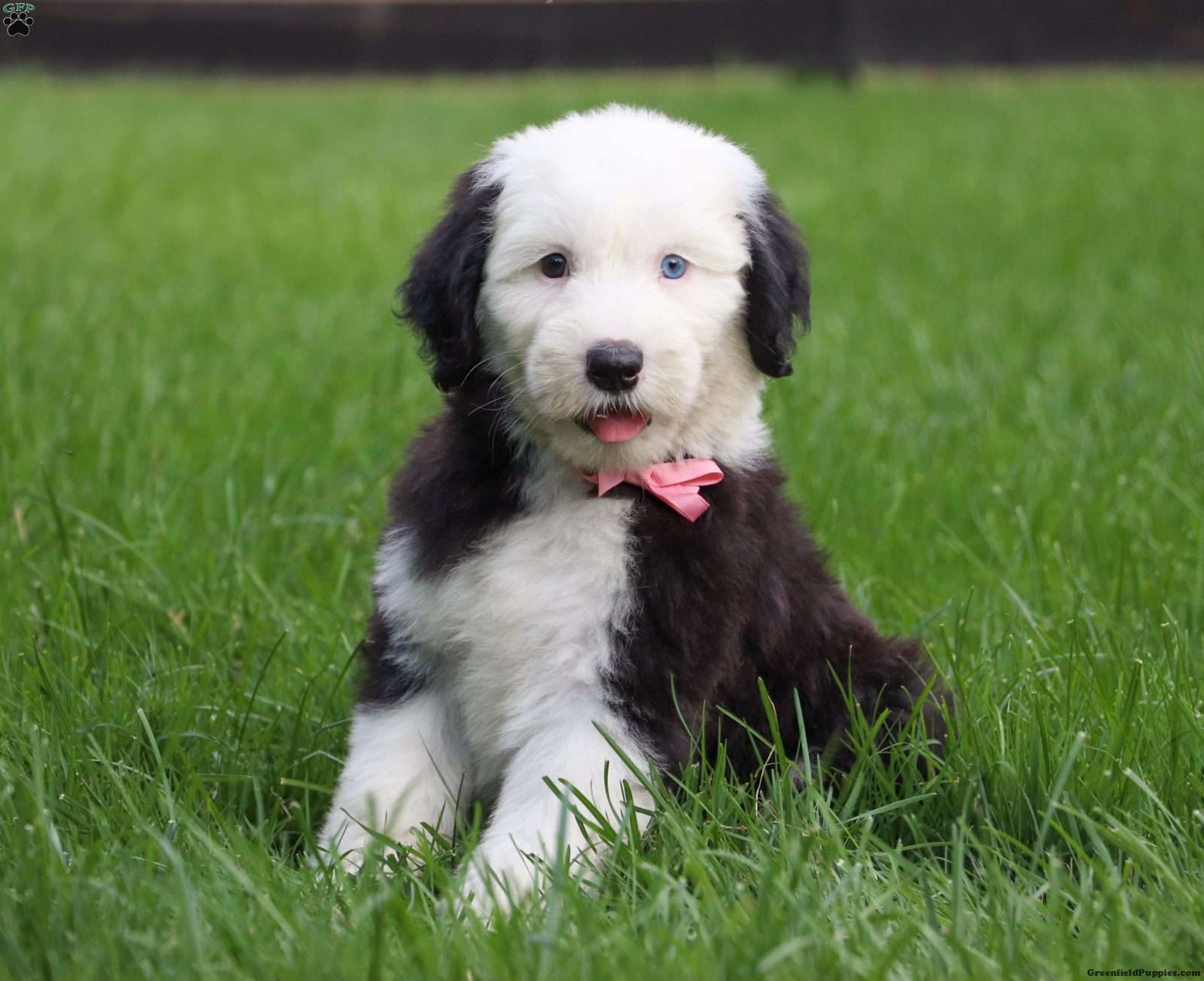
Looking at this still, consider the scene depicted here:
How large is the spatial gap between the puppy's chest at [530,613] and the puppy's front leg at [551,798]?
→ 2.3 inches

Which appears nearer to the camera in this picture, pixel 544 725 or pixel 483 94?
pixel 544 725

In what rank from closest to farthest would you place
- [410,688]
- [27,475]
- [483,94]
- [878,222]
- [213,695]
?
[410,688] → [213,695] → [27,475] → [878,222] → [483,94]

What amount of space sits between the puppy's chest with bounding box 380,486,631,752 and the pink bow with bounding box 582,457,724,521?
0.15ft

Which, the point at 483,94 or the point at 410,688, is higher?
the point at 483,94

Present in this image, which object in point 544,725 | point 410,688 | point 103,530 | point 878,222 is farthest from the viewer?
point 878,222

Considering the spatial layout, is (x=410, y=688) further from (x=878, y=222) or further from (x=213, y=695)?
(x=878, y=222)

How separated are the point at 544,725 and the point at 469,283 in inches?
33.2

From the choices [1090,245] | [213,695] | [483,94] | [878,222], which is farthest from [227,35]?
[213,695]

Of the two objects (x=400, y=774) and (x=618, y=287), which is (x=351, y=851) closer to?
(x=400, y=774)

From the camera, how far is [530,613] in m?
2.69

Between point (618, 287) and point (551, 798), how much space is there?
2.96 ft

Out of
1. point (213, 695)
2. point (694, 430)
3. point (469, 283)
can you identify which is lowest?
point (213, 695)

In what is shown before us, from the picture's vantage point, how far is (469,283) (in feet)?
9.32

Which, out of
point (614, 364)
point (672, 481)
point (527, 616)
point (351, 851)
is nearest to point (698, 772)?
point (527, 616)
